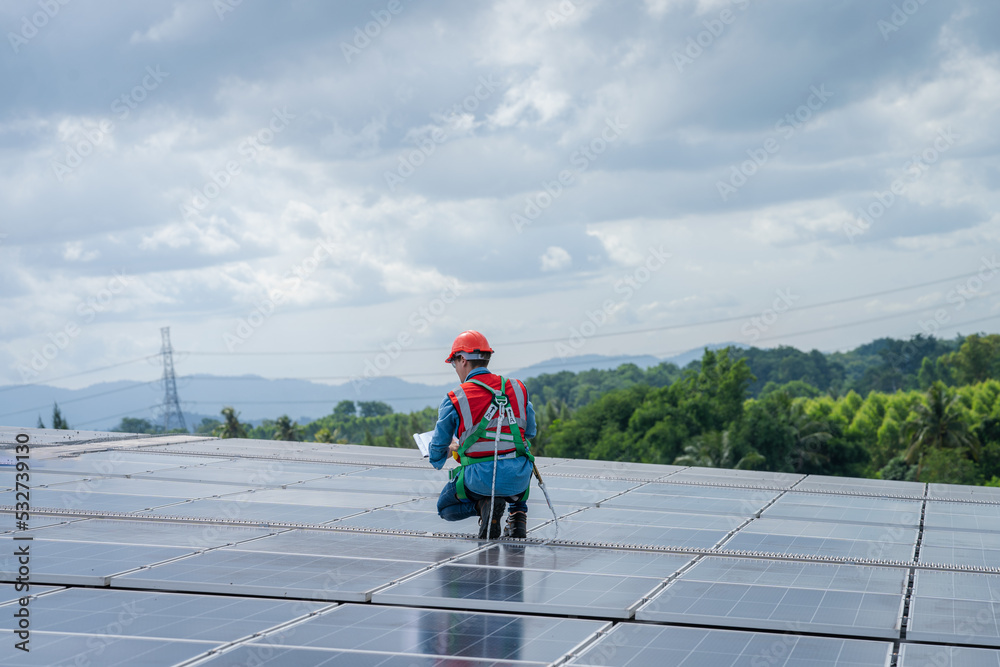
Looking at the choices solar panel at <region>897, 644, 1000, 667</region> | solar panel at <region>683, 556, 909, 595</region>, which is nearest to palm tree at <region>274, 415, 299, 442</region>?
solar panel at <region>683, 556, 909, 595</region>

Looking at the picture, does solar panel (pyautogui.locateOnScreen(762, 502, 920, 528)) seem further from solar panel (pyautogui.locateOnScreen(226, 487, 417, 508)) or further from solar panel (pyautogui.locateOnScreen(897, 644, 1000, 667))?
solar panel (pyautogui.locateOnScreen(897, 644, 1000, 667))

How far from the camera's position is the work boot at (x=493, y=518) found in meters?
9.02

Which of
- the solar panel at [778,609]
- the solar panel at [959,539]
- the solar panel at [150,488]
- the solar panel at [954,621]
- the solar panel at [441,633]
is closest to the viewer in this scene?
the solar panel at [441,633]

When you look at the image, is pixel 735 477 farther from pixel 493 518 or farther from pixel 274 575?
pixel 274 575

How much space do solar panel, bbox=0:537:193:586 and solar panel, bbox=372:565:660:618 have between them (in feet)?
7.02

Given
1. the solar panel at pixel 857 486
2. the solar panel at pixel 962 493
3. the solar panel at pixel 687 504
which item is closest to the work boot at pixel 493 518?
the solar panel at pixel 687 504

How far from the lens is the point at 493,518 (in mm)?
9023

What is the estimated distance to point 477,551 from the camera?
847cm

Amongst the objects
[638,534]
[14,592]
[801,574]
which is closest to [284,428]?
[638,534]

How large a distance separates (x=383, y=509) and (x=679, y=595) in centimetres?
475

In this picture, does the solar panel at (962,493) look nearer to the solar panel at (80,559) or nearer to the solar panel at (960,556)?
the solar panel at (960,556)

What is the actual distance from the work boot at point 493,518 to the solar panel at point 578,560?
0.28 metres

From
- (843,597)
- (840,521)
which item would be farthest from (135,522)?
(840,521)

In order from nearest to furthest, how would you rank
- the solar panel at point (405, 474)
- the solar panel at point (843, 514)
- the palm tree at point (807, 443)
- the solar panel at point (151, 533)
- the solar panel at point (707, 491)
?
the solar panel at point (151, 533) < the solar panel at point (843, 514) < the solar panel at point (707, 491) < the solar panel at point (405, 474) < the palm tree at point (807, 443)
